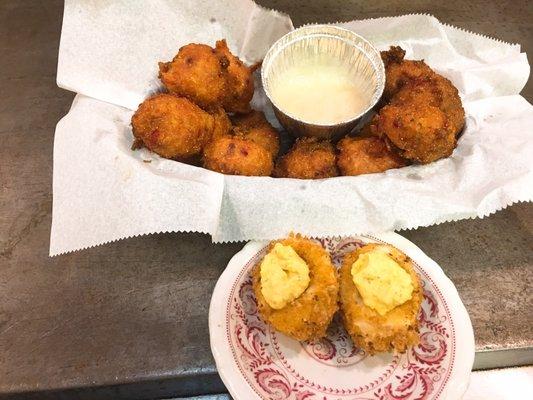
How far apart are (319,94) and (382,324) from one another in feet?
3.62

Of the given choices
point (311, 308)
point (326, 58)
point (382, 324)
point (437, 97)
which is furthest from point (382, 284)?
point (326, 58)

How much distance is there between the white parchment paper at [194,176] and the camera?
1674 mm

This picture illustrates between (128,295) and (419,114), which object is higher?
(419,114)

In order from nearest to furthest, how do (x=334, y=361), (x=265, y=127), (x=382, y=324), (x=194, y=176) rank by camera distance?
(x=382, y=324), (x=334, y=361), (x=194, y=176), (x=265, y=127)

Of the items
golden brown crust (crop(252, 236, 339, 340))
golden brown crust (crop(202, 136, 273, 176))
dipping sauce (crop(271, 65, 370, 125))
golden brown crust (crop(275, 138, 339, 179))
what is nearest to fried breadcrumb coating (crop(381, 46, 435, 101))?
dipping sauce (crop(271, 65, 370, 125))

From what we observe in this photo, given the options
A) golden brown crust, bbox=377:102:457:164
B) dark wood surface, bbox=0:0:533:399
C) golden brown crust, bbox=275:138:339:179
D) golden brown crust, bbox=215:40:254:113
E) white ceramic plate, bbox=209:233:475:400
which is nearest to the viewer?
white ceramic plate, bbox=209:233:475:400

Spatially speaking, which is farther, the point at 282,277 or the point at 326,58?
the point at 326,58

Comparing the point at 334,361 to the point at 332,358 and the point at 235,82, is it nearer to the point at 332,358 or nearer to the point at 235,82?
the point at 332,358

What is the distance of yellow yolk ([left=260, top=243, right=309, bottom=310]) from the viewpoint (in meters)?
1.40

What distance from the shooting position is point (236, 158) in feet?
5.82

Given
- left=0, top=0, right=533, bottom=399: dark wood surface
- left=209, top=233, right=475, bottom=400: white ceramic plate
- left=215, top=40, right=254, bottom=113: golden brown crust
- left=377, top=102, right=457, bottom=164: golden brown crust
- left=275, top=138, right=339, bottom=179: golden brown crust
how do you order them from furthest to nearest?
left=215, top=40, right=254, bottom=113: golden brown crust, left=275, top=138, right=339, bottom=179: golden brown crust, left=377, top=102, right=457, bottom=164: golden brown crust, left=0, top=0, right=533, bottom=399: dark wood surface, left=209, top=233, right=475, bottom=400: white ceramic plate

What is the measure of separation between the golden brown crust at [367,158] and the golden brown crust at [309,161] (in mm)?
49

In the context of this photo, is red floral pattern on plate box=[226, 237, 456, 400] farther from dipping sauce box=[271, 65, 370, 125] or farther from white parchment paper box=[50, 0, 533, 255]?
dipping sauce box=[271, 65, 370, 125]

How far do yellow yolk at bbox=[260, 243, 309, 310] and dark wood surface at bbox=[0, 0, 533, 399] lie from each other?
1.30ft
